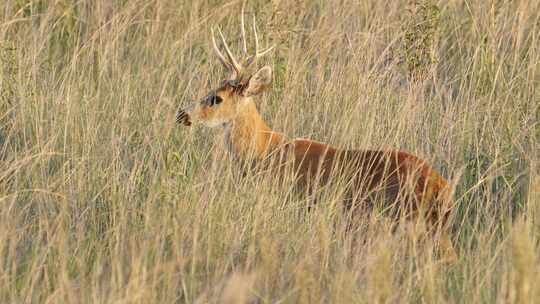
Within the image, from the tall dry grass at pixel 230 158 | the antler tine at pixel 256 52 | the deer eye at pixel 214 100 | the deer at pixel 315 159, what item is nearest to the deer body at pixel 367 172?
the deer at pixel 315 159

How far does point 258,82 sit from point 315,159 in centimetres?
73

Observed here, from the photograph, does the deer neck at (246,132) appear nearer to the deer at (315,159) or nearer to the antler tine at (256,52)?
the deer at (315,159)

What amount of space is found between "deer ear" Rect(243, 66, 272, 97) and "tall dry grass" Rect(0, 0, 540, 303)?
22cm

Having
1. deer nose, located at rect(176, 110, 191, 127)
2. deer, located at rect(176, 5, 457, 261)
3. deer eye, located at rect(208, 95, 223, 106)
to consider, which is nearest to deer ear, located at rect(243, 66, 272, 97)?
deer, located at rect(176, 5, 457, 261)

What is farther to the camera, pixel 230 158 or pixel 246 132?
pixel 246 132

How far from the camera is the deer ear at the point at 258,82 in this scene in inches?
238

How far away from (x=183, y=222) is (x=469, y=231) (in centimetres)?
133

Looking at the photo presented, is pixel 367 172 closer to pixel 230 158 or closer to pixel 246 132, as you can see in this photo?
pixel 230 158

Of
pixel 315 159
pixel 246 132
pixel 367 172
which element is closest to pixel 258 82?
pixel 246 132

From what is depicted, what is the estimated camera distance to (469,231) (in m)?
4.80

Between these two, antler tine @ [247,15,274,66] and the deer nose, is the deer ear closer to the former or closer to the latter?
antler tine @ [247,15,274,66]

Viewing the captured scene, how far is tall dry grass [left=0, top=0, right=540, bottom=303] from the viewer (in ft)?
12.6

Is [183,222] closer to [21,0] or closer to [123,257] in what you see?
[123,257]

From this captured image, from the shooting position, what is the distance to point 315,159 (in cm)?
562
